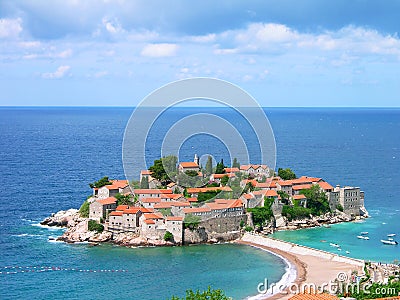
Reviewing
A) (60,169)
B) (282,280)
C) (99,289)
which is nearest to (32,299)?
(99,289)

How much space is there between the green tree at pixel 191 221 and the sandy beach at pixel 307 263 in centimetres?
388

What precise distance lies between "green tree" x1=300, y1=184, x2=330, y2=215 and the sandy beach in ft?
30.1

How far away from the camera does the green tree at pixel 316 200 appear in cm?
5603

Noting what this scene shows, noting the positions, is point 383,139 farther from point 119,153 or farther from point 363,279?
point 363,279

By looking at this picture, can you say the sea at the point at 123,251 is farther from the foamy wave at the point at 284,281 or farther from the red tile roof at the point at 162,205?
the red tile roof at the point at 162,205

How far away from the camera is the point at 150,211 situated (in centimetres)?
4888

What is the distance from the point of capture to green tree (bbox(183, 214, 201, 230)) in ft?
155

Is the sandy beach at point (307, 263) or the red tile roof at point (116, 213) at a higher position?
the red tile roof at point (116, 213)

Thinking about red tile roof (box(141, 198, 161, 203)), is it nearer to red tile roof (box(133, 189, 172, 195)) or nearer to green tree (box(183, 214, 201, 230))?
red tile roof (box(133, 189, 172, 195))

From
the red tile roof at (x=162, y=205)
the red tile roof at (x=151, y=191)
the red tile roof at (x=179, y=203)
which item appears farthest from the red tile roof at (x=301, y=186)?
the red tile roof at (x=162, y=205)

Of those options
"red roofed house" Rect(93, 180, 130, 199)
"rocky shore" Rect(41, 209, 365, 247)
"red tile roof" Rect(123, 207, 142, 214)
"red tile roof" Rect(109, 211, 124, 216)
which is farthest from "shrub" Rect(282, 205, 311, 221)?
"red tile roof" Rect(109, 211, 124, 216)

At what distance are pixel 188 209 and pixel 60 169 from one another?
4355 cm

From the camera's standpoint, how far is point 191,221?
47.5 m

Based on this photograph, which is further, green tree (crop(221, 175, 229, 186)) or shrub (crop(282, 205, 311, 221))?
green tree (crop(221, 175, 229, 186))
